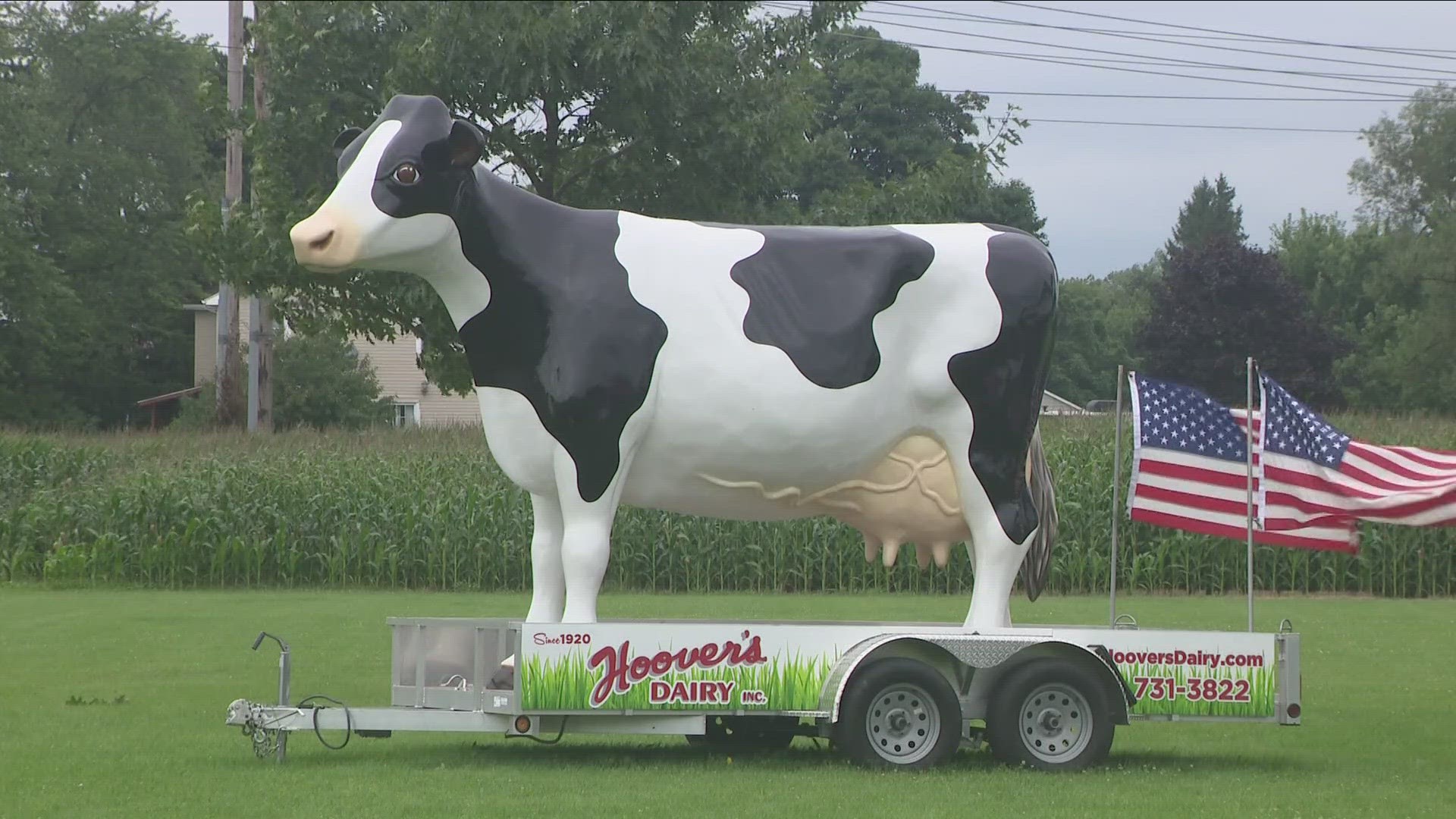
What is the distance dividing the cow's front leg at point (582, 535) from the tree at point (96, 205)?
35.9 m

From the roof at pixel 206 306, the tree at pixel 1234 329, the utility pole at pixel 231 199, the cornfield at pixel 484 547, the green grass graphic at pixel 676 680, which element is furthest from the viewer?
the tree at pixel 1234 329

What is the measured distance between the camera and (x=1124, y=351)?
218 feet

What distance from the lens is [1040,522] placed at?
9305 mm

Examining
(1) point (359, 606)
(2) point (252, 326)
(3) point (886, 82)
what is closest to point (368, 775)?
(1) point (359, 606)

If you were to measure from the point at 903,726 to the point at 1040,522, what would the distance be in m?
1.64

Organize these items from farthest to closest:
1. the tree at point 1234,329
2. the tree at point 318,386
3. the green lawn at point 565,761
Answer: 1. the tree at point 1234,329
2. the tree at point 318,386
3. the green lawn at point 565,761

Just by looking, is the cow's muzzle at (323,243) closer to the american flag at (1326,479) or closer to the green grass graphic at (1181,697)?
the green grass graphic at (1181,697)

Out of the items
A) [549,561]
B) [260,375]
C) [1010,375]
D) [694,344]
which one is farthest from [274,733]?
[260,375]

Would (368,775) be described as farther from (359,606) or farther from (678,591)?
(678,591)

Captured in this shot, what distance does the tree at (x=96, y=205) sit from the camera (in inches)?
1678

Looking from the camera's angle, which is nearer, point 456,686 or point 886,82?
point 456,686

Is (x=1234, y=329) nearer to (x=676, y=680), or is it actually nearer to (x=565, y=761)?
(x=565, y=761)

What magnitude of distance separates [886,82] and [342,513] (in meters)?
34.6

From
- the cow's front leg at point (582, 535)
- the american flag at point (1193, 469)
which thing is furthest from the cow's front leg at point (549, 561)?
the american flag at point (1193, 469)
